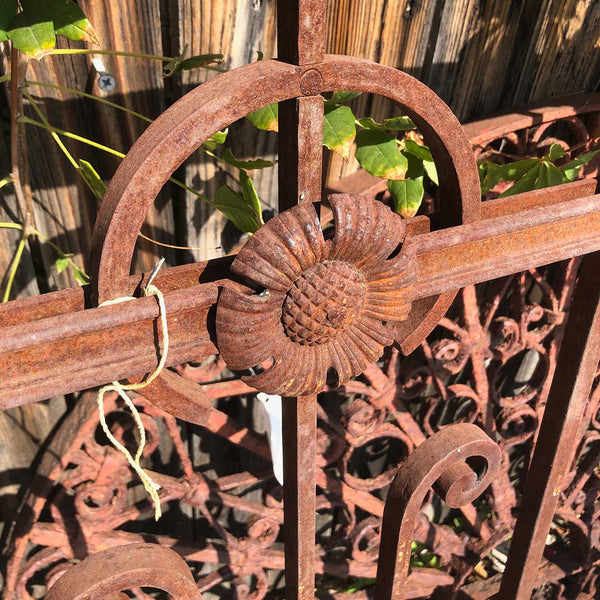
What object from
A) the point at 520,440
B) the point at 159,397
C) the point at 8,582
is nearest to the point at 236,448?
the point at 8,582

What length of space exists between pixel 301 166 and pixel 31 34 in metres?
0.40

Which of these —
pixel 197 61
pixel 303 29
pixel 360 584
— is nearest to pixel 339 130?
pixel 197 61

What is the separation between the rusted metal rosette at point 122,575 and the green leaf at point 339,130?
59 cm

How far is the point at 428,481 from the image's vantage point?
0.83m

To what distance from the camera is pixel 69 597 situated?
0.71 metres

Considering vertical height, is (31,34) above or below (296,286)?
above

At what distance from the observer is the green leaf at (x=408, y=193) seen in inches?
44.8

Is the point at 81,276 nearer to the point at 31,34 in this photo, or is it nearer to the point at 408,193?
the point at 31,34

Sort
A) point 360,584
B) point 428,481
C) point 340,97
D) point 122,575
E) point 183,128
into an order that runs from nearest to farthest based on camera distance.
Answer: point 183,128 → point 122,575 → point 428,481 → point 340,97 → point 360,584

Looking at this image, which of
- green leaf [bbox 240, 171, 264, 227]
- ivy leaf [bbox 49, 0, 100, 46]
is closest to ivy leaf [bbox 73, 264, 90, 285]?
green leaf [bbox 240, 171, 264, 227]

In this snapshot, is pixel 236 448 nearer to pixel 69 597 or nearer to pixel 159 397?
pixel 69 597

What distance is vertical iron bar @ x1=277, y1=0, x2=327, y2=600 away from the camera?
53 cm

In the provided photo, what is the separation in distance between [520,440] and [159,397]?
1.23 m

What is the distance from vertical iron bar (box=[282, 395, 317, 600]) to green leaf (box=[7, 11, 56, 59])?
0.53 metres
